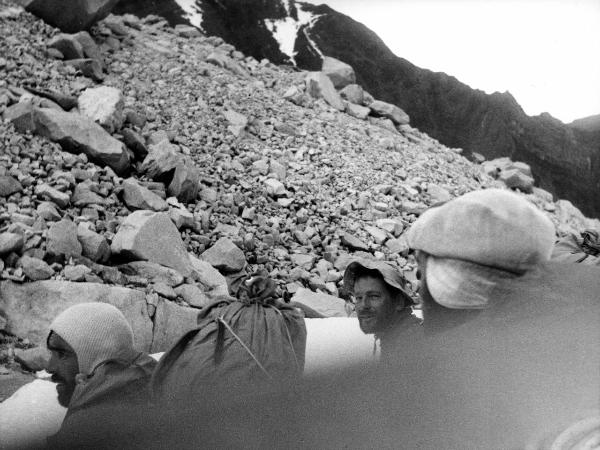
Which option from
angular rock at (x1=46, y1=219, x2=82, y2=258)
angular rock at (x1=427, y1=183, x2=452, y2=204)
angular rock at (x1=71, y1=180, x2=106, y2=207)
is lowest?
angular rock at (x1=46, y1=219, x2=82, y2=258)

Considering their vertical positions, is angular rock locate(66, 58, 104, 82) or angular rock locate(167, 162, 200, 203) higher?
angular rock locate(66, 58, 104, 82)

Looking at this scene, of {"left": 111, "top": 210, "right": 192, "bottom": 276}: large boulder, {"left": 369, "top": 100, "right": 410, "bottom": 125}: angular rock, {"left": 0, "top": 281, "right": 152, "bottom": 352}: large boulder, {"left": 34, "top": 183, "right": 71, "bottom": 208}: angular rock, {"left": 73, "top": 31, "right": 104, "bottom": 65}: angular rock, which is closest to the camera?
{"left": 0, "top": 281, "right": 152, "bottom": 352}: large boulder

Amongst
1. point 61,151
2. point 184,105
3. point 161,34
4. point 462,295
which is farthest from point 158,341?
point 161,34

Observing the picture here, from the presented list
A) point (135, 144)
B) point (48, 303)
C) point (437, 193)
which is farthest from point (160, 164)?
point (437, 193)

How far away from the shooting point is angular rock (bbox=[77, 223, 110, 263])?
13.0 ft

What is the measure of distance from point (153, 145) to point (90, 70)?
157 cm

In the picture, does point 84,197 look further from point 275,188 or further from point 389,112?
point 389,112

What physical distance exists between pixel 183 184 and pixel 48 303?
2.12 metres

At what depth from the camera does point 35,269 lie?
351 cm

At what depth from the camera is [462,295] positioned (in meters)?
0.93

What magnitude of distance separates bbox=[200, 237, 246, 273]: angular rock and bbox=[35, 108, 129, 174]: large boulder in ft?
3.93

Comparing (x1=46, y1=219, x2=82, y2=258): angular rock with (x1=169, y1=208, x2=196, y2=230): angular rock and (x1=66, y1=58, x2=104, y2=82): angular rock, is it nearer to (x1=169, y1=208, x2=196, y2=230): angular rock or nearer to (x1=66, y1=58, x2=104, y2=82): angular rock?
(x1=169, y1=208, x2=196, y2=230): angular rock

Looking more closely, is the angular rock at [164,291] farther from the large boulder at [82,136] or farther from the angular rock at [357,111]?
the angular rock at [357,111]

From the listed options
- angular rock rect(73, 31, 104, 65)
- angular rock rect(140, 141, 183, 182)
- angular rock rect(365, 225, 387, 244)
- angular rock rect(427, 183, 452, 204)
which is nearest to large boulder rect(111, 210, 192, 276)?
angular rock rect(140, 141, 183, 182)
